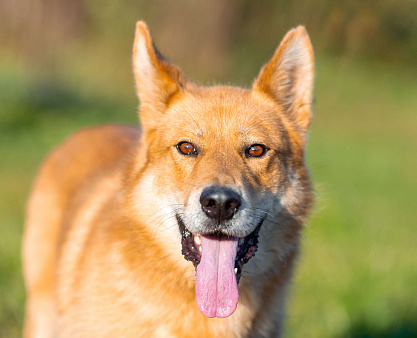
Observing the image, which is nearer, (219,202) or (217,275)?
(219,202)

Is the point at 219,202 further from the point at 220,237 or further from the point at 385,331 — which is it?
the point at 385,331

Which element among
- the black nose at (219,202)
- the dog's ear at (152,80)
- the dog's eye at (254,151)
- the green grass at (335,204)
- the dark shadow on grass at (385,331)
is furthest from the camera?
the green grass at (335,204)

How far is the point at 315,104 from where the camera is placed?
1187 centimetres

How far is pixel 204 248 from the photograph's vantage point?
3.04m

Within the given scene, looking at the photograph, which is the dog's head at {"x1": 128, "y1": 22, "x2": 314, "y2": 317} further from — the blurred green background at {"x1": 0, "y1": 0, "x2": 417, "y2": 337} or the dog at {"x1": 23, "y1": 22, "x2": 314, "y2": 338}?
the blurred green background at {"x1": 0, "y1": 0, "x2": 417, "y2": 337}

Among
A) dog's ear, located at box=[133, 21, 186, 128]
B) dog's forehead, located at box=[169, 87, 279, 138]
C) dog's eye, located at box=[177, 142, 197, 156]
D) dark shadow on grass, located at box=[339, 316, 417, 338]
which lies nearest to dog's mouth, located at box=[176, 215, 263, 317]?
dog's eye, located at box=[177, 142, 197, 156]

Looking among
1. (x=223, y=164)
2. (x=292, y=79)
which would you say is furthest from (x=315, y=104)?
(x=223, y=164)

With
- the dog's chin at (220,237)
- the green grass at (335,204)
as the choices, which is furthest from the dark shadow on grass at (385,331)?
the dog's chin at (220,237)

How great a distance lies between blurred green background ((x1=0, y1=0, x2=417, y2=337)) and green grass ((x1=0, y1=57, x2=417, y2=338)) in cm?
2

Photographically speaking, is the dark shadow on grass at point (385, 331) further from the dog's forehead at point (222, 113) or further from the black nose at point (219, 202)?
the black nose at point (219, 202)

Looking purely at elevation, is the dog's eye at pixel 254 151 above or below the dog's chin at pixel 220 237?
above

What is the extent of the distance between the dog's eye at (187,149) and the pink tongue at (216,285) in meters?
0.65

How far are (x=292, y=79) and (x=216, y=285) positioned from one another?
1.62m

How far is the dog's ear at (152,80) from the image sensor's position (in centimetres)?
356
